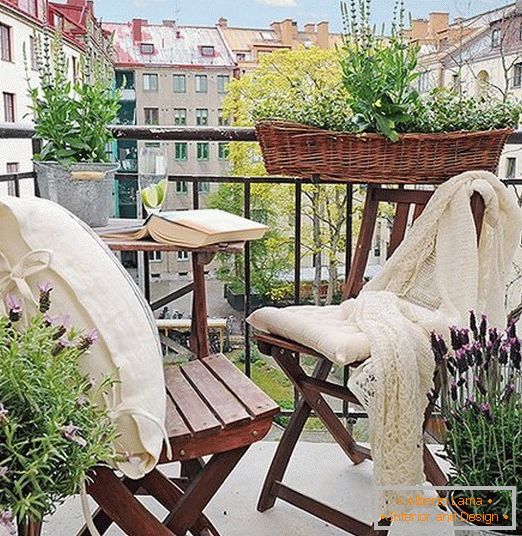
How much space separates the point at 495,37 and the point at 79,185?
306 cm

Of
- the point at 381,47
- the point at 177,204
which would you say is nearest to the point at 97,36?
the point at 177,204

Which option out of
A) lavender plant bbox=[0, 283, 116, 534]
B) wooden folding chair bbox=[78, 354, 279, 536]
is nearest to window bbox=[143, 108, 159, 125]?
wooden folding chair bbox=[78, 354, 279, 536]

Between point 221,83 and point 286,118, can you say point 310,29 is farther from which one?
point 286,118

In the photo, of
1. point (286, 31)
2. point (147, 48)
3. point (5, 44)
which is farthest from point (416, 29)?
point (286, 31)

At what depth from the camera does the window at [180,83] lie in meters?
3.90

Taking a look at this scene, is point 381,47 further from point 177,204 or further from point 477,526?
point 477,526

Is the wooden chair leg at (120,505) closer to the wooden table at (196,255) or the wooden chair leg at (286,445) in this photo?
the wooden table at (196,255)

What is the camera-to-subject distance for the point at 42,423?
993 mm

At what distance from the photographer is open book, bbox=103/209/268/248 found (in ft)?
5.49

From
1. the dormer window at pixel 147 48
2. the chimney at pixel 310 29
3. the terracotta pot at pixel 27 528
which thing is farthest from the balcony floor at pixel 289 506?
the chimney at pixel 310 29

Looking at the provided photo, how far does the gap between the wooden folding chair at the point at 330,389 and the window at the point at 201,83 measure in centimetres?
233

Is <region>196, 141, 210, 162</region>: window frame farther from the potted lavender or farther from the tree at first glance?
the potted lavender

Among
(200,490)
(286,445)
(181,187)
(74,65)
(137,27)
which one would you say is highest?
(137,27)

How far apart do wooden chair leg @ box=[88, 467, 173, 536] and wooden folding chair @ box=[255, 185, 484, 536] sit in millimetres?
563
